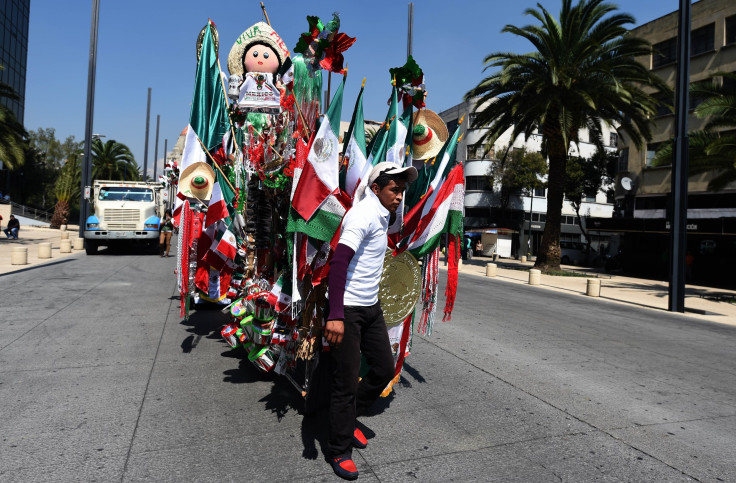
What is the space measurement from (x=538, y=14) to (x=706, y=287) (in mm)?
13054

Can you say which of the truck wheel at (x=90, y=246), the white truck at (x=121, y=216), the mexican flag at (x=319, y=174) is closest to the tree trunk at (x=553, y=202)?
the white truck at (x=121, y=216)

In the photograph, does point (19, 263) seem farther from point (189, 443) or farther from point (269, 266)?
point (189, 443)

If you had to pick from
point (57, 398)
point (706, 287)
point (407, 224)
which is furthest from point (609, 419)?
point (706, 287)

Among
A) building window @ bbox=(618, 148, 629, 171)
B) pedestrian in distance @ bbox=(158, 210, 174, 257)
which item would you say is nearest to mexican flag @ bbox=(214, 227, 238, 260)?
pedestrian in distance @ bbox=(158, 210, 174, 257)

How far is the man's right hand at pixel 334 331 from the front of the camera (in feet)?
10.2

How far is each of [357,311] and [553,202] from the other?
2019cm

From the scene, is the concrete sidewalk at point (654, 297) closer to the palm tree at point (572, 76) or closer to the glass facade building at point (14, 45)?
the palm tree at point (572, 76)

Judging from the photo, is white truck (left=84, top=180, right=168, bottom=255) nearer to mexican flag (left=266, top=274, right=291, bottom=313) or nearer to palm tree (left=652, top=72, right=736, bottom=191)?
mexican flag (left=266, top=274, right=291, bottom=313)

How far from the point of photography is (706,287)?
21.2m

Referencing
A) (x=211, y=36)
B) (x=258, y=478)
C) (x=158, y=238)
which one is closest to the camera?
(x=258, y=478)

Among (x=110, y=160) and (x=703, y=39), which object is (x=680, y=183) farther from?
(x=110, y=160)

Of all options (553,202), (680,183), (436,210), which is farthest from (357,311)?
(553,202)

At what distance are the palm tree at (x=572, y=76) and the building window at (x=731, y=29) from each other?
6090mm

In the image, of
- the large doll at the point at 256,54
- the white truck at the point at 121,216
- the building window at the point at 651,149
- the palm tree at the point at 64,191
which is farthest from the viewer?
the palm tree at the point at 64,191
